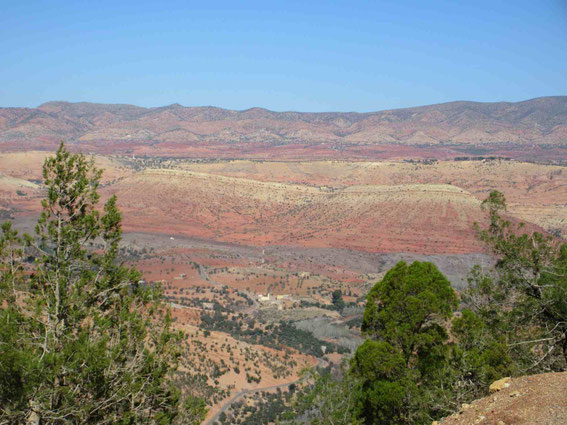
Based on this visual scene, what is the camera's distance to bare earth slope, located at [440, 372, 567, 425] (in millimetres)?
Answer: 7910

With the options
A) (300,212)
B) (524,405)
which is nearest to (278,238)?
(300,212)

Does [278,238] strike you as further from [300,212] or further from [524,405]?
[524,405]

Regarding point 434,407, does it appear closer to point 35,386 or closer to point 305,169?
point 35,386

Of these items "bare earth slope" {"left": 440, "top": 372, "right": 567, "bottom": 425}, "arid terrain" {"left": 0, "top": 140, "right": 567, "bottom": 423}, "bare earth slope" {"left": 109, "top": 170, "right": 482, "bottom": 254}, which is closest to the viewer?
"bare earth slope" {"left": 440, "top": 372, "right": 567, "bottom": 425}

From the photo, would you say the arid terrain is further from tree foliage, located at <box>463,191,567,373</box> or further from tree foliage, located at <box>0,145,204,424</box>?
tree foliage, located at <box>463,191,567,373</box>

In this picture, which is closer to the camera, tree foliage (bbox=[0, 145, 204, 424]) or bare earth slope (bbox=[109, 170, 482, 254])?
tree foliage (bbox=[0, 145, 204, 424])

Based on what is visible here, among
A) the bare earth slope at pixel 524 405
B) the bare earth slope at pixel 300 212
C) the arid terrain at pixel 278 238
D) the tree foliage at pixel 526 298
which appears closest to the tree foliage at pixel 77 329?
the arid terrain at pixel 278 238

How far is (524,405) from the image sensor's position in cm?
830

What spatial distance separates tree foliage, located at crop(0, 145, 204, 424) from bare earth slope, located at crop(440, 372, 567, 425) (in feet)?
19.3

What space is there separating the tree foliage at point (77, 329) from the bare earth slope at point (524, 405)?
19.3 feet

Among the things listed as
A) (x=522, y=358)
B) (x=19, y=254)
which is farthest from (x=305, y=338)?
(x=19, y=254)

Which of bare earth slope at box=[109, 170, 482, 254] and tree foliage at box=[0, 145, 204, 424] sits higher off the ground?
tree foliage at box=[0, 145, 204, 424]

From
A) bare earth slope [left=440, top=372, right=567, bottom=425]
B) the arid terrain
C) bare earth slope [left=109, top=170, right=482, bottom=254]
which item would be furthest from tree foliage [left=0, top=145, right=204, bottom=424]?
bare earth slope [left=109, top=170, right=482, bottom=254]

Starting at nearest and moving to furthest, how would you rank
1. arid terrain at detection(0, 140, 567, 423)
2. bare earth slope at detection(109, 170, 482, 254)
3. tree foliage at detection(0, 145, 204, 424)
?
tree foliage at detection(0, 145, 204, 424) → arid terrain at detection(0, 140, 567, 423) → bare earth slope at detection(109, 170, 482, 254)
